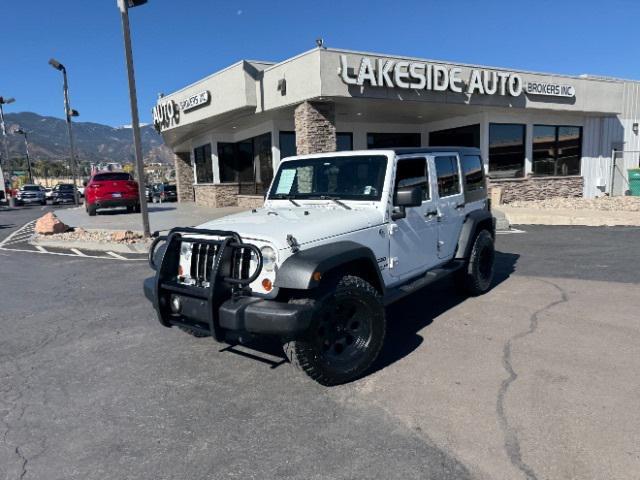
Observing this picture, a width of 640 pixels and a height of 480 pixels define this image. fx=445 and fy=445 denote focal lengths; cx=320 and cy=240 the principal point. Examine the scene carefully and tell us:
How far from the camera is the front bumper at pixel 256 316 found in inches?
121

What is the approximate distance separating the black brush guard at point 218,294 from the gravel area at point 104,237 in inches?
295

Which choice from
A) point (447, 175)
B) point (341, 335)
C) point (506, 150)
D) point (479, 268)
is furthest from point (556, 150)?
point (341, 335)

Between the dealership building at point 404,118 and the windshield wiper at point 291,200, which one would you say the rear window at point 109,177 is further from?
the windshield wiper at point 291,200

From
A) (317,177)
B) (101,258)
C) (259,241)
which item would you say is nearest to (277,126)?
(101,258)

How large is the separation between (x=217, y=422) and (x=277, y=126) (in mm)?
16086

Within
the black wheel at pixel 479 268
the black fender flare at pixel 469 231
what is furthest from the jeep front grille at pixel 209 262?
the black wheel at pixel 479 268

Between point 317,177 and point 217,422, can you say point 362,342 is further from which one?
point 317,177

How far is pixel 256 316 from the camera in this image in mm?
3133

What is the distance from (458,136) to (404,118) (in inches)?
104

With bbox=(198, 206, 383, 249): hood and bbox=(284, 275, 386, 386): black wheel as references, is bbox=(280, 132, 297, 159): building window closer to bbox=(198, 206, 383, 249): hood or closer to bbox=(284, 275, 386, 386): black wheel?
bbox=(198, 206, 383, 249): hood

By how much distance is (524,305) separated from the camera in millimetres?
5449

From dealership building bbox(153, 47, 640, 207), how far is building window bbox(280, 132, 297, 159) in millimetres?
42

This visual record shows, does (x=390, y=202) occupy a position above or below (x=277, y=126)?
below

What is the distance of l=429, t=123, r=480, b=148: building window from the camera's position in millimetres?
18625
